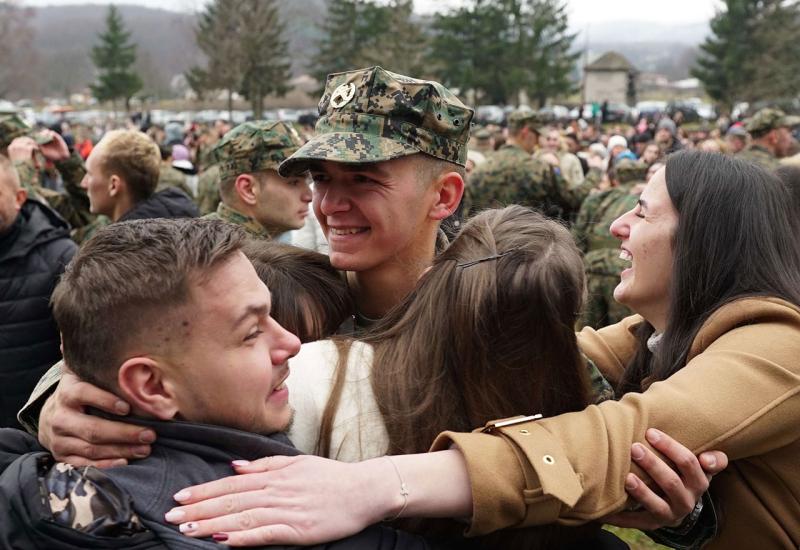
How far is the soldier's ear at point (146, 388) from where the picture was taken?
152 centimetres

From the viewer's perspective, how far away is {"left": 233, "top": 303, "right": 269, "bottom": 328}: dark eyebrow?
158cm

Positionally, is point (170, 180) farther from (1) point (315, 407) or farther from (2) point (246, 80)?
(2) point (246, 80)

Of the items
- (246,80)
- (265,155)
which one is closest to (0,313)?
(265,155)

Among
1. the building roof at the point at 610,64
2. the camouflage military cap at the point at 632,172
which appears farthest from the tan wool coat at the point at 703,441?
the building roof at the point at 610,64

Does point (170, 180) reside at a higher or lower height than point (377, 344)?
lower

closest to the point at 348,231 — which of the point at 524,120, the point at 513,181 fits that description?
the point at 513,181

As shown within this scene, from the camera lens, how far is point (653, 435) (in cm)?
173

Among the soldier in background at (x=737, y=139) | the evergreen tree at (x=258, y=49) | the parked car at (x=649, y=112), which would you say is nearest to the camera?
the soldier in background at (x=737, y=139)

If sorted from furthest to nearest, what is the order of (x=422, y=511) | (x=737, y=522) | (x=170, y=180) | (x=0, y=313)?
(x=170, y=180) < (x=0, y=313) < (x=737, y=522) < (x=422, y=511)

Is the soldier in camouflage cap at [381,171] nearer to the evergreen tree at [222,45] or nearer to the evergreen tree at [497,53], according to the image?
the evergreen tree at [222,45]

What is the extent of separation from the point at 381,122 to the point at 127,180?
3152 millimetres

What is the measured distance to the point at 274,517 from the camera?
4.71ft

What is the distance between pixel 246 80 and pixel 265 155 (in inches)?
1901

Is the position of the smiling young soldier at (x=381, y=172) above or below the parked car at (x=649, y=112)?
above
